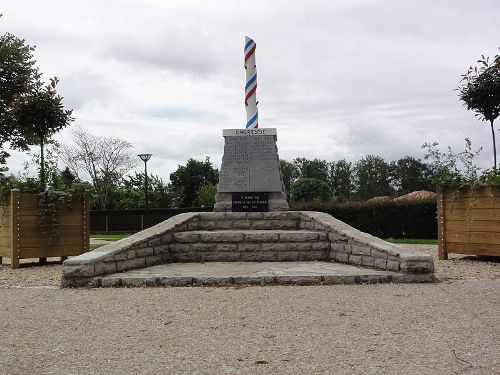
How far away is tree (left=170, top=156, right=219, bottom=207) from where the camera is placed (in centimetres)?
4619

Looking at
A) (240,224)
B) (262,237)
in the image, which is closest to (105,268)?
(262,237)

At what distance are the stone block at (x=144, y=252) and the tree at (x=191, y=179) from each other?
3776cm

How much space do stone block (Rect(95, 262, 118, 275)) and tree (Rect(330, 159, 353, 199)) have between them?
5330cm

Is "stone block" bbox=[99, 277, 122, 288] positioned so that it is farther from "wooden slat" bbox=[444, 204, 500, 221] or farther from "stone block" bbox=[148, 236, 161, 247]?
"wooden slat" bbox=[444, 204, 500, 221]

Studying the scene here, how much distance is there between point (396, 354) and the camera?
3480 mm

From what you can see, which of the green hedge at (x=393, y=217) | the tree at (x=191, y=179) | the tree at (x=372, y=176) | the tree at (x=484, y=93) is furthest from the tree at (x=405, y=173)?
the tree at (x=484, y=93)

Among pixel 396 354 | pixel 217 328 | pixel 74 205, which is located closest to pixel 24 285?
pixel 74 205

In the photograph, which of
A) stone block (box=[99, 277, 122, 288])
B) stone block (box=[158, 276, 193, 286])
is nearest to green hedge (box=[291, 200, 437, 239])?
stone block (box=[158, 276, 193, 286])

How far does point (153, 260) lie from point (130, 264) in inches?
23.8

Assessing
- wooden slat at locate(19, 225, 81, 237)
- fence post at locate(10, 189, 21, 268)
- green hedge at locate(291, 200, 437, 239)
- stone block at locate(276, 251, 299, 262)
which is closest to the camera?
stone block at locate(276, 251, 299, 262)

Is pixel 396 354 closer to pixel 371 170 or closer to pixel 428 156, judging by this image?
pixel 428 156

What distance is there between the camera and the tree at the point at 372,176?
57.6 m

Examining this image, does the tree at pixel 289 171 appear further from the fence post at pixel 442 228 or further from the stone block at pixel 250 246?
the stone block at pixel 250 246

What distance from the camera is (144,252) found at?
7.80m
